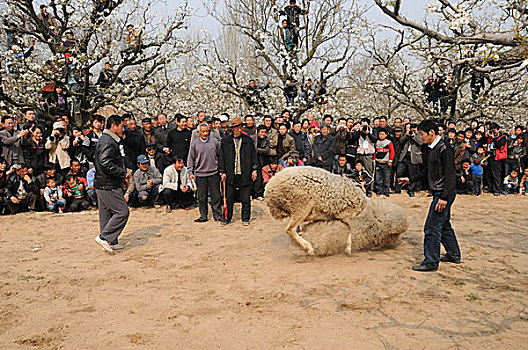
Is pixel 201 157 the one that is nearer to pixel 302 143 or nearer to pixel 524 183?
pixel 302 143

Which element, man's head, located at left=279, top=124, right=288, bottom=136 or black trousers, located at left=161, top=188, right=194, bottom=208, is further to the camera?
man's head, located at left=279, top=124, right=288, bottom=136

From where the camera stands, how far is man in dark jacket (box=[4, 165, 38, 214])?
29.9 feet

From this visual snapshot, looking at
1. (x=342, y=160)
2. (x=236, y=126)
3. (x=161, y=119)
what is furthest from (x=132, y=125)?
(x=342, y=160)

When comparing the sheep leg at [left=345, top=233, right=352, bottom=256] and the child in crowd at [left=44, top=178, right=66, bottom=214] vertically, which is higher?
the child in crowd at [left=44, top=178, right=66, bottom=214]

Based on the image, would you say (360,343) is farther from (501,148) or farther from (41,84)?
(41,84)

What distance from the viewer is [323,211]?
5.77 meters

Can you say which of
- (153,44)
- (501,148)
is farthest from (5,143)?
(501,148)

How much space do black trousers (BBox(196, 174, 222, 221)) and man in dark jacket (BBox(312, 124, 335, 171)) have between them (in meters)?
3.67

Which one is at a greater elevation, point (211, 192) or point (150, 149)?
point (150, 149)

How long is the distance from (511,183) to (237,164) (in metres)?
9.04

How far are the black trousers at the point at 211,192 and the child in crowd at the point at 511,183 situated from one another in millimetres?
9109

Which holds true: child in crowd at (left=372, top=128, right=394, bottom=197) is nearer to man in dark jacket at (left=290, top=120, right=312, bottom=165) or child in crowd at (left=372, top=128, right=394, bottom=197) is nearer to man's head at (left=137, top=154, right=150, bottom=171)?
man in dark jacket at (left=290, top=120, right=312, bottom=165)

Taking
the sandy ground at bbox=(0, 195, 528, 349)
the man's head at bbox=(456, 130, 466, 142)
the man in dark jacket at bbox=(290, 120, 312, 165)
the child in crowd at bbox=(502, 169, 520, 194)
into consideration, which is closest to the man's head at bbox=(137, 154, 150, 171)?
the sandy ground at bbox=(0, 195, 528, 349)

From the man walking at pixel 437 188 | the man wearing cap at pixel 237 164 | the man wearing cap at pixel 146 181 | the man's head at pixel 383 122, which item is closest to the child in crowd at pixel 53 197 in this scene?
the man wearing cap at pixel 146 181
